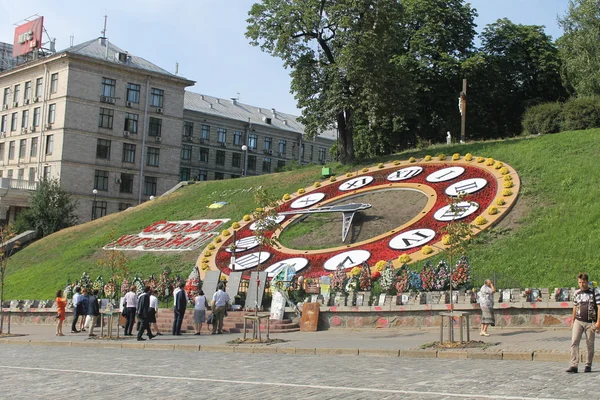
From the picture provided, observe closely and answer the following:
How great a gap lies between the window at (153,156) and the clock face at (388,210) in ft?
117

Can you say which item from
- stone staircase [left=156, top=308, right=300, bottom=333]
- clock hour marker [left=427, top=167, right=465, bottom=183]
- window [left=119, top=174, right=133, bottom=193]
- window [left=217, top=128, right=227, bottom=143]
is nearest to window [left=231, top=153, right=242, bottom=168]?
window [left=217, top=128, right=227, bottom=143]

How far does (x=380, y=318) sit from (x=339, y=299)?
6.11 ft

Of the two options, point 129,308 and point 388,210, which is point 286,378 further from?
point 388,210

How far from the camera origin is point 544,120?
139 ft

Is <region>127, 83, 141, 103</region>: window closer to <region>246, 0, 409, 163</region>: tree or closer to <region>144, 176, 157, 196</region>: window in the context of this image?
<region>144, 176, 157, 196</region>: window

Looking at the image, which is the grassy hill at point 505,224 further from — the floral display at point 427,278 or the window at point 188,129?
the window at point 188,129

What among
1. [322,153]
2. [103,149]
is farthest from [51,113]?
[322,153]

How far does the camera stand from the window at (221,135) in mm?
87688

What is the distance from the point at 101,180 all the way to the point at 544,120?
4208 centimetres

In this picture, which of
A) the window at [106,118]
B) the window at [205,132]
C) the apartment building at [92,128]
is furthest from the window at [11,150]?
the window at [205,132]

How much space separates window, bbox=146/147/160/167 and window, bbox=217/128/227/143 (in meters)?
14.4

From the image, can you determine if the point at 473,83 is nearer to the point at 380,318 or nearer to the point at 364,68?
the point at 364,68

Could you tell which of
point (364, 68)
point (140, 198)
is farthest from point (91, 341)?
point (140, 198)

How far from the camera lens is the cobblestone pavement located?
11406 mm
